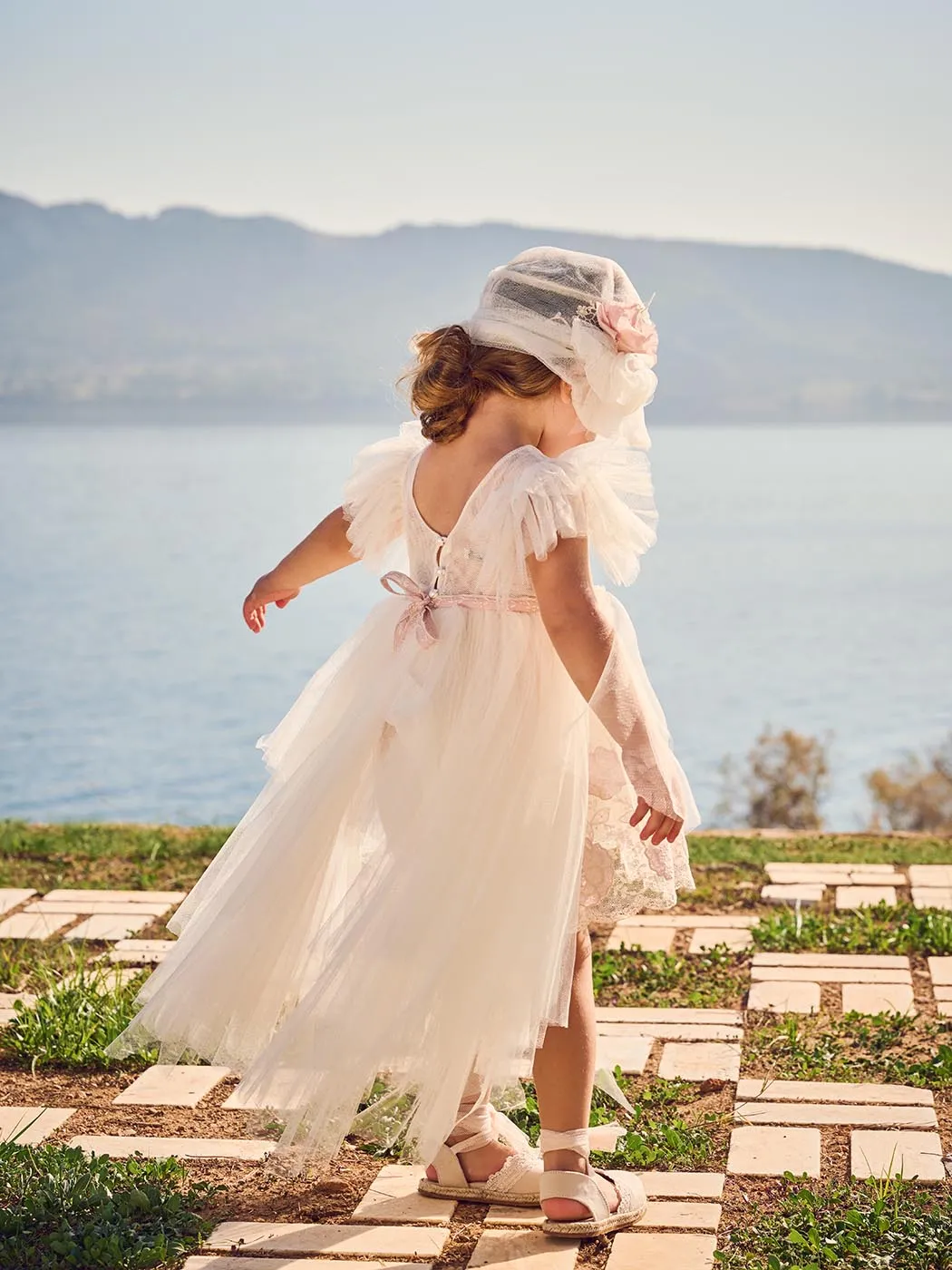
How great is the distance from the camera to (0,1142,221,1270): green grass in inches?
95.9

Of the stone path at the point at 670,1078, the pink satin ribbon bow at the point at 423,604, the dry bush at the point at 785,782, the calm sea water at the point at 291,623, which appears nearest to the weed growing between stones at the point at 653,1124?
the stone path at the point at 670,1078

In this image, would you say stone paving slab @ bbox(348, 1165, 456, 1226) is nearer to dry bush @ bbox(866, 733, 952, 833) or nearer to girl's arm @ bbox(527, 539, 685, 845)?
girl's arm @ bbox(527, 539, 685, 845)

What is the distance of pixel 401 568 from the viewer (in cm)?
306

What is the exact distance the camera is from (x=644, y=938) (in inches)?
170

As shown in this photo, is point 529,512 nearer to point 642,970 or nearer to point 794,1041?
point 794,1041

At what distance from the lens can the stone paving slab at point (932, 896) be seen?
454cm

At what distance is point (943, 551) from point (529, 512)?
120ft

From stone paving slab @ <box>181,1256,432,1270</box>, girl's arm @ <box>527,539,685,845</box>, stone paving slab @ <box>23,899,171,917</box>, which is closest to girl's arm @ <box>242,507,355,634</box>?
girl's arm @ <box>527,539,685,845</box>

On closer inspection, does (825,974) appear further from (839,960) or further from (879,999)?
(879,999)

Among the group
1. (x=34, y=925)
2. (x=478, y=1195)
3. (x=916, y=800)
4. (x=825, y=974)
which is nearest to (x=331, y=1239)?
(x=478, y=1195)

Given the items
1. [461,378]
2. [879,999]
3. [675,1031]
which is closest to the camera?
[461,378]

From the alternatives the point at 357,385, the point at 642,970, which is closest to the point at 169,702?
the point at 642,970

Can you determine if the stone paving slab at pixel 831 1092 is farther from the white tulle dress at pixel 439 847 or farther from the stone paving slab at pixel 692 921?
the stone paving slab at pixel 692 921

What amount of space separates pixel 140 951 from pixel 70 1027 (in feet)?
2.29
